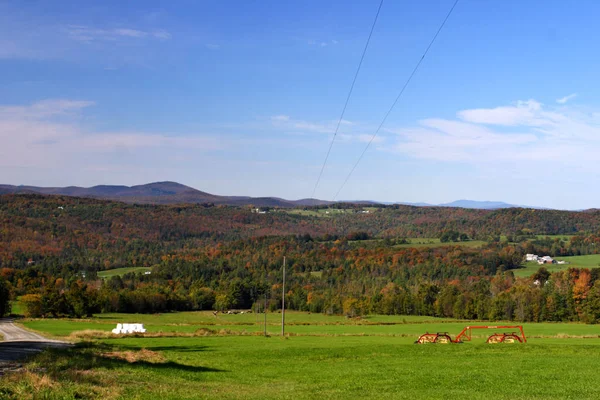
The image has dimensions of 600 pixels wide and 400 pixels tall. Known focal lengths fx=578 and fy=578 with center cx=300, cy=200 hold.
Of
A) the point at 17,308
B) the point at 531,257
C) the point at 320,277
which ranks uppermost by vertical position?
the point at 531,257

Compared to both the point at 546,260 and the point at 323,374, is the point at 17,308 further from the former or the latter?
the point at 546,260

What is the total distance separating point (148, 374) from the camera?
75.5 ft

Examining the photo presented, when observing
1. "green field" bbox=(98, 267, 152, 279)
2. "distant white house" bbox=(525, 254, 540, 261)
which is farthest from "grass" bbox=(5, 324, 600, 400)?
"green field" bbox=(98, 267, 152, 279)

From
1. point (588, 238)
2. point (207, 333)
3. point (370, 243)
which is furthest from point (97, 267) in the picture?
point (588, 238)

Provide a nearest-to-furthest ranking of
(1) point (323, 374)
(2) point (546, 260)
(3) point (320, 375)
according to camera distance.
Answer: (3) point (320, 375) → (1) point (323, 374) → (2) point (546, 260)

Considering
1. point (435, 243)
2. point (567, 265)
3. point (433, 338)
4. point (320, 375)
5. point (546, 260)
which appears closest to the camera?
point (320, 375)

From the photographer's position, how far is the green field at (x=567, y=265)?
130 meters

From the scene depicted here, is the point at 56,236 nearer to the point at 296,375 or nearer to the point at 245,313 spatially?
the point at 245,313

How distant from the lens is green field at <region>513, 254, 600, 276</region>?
130 meters

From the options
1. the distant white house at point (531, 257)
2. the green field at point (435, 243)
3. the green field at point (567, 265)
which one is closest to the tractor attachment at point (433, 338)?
the green field at point (567, 265)

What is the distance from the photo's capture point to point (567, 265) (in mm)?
135250

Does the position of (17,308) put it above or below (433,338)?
below

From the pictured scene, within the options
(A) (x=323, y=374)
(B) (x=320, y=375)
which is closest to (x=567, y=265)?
(A) (x=323, y=374)

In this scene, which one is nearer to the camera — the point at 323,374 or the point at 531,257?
the point at 323,374
